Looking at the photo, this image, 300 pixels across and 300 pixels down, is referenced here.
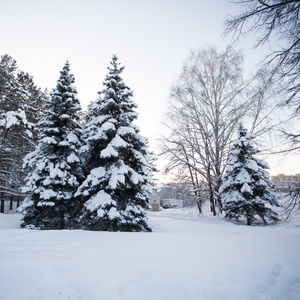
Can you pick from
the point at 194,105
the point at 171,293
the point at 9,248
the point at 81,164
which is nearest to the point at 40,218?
the point at 81,164

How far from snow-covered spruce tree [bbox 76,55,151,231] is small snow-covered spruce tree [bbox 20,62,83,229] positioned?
1.37 meters

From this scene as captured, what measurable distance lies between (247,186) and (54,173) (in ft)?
35.0

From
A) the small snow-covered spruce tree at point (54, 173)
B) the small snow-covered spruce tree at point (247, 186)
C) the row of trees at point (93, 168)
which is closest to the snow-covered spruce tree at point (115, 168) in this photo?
the row of trees at point (93, 168)

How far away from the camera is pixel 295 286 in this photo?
2.74 meters

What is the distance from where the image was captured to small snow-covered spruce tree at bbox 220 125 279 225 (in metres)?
10.1

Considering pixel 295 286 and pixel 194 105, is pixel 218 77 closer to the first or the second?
pixel 194 105

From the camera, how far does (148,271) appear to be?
2.97m

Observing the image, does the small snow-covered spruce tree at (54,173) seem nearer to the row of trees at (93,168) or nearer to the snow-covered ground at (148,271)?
the row of trees at (93,168)

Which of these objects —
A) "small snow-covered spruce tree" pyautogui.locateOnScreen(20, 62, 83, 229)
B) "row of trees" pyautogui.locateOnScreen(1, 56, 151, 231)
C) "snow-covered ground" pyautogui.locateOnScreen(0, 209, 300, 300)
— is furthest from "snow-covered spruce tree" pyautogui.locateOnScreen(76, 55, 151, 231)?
"snow-covered ground" pyautogui.locateOnScreen(0, 209, 300, 300)

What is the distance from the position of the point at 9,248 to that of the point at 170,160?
11974 mm

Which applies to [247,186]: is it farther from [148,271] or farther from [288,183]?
[148,271]

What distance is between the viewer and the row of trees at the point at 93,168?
26.1 ft

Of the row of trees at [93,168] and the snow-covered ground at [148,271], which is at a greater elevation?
the row of trees at [93,168]

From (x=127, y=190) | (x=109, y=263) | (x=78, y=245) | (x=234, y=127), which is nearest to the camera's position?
(x=109, y=263)
